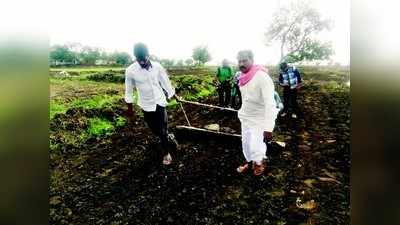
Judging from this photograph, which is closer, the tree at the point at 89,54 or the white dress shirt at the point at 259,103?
the white dress shirt at the point at 259,103

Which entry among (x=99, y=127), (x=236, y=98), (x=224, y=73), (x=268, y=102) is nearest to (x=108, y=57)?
(x=99, y=127)

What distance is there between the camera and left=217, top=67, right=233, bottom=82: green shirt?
10.6 ft

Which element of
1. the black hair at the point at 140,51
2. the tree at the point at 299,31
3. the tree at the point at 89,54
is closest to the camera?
the tree at the point at 299,31

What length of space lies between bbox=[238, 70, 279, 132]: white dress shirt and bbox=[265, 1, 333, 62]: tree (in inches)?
12.4

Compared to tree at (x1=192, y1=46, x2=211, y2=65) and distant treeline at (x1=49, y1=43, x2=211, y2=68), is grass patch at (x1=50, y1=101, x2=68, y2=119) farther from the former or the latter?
tree at (x1=192, y1=46, x2=211, y2=65)

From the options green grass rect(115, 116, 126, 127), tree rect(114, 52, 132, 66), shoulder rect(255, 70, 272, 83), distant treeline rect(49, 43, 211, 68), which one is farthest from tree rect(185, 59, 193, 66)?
green grass rect(115, 116, 126, 127)

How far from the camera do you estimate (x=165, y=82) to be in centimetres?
322

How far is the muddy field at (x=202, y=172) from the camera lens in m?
2.92

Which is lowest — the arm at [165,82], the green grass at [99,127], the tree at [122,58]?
the green grass at [99,127]

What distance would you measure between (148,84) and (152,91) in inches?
2.4

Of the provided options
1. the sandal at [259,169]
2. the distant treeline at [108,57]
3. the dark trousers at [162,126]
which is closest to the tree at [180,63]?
the distant treeline at [108,57]

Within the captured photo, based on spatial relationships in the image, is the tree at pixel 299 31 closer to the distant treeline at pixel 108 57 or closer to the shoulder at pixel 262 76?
the shoulder at pixel 262 76

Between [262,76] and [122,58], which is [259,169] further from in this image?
[122,58]
